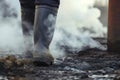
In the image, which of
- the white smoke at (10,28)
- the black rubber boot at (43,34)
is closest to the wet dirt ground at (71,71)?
the black rubber boot at (43,34)

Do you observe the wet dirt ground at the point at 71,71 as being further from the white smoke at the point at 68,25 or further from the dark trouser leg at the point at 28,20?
the white smoke at the point at 68,25

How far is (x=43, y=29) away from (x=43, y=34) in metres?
0.04

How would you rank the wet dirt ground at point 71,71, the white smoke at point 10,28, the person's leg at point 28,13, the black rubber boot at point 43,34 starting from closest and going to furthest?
the wet dirt ground at point 71,71
the black rubber boot at point 43,34
the person's leg at point 28,13
the white smoke at point 10,28

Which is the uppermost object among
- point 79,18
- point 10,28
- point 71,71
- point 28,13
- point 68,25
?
point 28,13

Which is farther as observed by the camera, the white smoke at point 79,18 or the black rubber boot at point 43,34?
the white smoke at point 79,18

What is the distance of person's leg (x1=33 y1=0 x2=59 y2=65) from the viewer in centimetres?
376

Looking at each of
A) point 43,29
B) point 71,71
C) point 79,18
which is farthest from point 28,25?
point 79,18

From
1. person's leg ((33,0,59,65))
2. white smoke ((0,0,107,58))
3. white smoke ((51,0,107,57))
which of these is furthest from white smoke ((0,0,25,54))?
person's leg ((33,0,59,65))

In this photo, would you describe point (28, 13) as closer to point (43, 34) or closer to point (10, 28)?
point (43, 34)

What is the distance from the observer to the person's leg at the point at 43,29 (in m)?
3.76

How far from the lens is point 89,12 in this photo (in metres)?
12.1

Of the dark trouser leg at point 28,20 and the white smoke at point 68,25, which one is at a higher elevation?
the dark trouser leg at point 28,20

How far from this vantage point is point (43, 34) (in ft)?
12.5

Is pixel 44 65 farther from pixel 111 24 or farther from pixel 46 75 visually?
pixel 111 24
